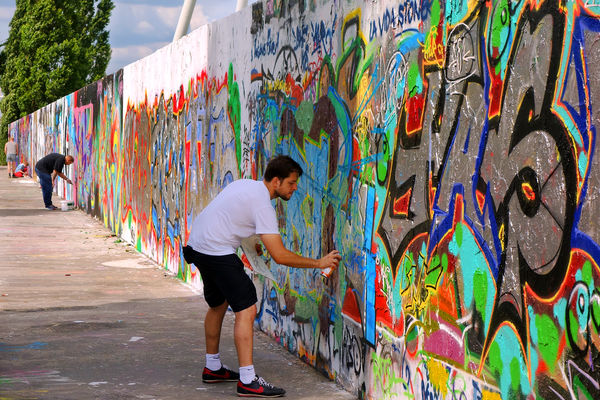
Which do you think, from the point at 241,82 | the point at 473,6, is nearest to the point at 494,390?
the point at 473,6

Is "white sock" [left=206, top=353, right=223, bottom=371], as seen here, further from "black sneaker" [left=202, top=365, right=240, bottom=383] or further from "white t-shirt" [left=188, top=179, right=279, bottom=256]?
"white t-shirt" [left=188, top=179, right=279, bottom=256]

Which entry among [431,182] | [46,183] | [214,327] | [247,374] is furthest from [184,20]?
[46,183]

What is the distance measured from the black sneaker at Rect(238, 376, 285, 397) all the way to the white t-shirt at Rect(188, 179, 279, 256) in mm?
860

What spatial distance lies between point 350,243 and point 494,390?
2.06 m

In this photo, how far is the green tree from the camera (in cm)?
4988

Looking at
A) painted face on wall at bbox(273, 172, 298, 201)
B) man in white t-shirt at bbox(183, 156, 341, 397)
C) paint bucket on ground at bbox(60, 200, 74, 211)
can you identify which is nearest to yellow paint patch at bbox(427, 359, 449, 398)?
man in white t-shirt at bbox(183, 156, 341, 397)

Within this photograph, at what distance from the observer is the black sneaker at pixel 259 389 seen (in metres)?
5.93

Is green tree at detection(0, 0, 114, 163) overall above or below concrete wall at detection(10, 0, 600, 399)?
above

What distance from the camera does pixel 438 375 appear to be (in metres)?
4.76

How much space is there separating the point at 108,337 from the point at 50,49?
44.5m

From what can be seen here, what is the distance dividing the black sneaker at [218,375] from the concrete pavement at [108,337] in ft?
0.17

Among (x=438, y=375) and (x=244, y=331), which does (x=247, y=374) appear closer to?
(x=244, y=331)

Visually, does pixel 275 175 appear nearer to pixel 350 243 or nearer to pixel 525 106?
pixel 350 243

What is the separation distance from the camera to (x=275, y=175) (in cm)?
587
